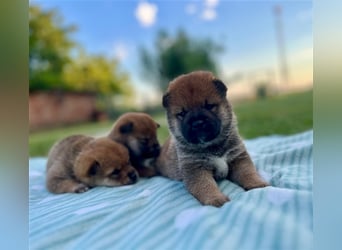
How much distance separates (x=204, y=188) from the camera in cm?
115

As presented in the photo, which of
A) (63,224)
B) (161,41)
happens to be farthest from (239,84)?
(63,224)

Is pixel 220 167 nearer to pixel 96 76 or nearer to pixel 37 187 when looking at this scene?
pixel 96 76

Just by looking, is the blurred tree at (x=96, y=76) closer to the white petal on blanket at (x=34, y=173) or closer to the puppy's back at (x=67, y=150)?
the puppy's back at (x=67, y=150)

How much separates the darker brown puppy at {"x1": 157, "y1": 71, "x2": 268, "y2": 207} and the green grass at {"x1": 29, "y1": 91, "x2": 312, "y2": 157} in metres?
0.09

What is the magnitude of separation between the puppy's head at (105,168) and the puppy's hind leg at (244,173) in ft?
1.07

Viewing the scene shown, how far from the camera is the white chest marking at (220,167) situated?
4.08ft

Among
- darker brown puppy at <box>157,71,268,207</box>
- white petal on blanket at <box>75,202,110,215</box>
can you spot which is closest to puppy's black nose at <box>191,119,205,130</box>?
darker brown puppy at <box>157,71,268,207</box>

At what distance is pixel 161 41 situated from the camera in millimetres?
1311

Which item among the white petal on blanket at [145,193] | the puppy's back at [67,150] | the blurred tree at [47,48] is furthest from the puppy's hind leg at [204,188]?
the blurred tree at [47,48]

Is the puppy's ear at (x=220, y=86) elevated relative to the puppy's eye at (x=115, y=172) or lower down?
elevated

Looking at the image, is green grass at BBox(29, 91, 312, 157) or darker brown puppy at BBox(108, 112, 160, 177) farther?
darker brown puppy at BBox(108, 112, 160, 177)

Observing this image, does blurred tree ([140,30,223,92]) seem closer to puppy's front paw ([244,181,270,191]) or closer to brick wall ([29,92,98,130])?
brick wall ([29,92,98,130])

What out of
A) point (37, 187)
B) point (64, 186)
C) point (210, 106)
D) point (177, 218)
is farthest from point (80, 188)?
point (210, 106)

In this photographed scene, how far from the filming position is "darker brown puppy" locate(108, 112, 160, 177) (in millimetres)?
1434
